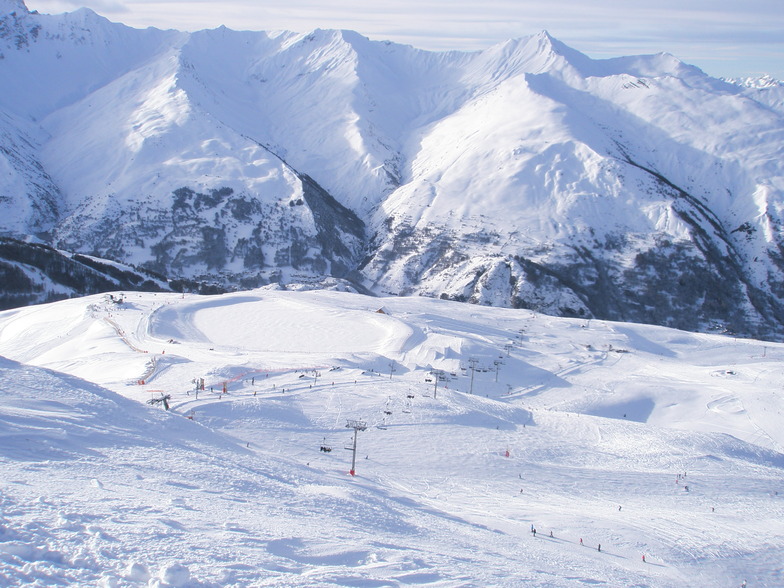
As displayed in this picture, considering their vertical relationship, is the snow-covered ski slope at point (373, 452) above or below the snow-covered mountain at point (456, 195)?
below

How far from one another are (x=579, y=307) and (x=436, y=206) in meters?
42.8

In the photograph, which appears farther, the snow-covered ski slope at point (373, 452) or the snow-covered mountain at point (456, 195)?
the snow-covered mountain at point (456, 195)

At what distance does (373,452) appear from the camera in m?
38.5

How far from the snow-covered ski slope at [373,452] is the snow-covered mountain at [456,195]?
153ft

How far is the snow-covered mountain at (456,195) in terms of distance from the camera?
130m

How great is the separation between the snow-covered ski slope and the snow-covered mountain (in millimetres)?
46647

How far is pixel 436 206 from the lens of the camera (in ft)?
493

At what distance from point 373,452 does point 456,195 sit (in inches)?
4642

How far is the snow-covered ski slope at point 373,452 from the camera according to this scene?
1636 centimetres

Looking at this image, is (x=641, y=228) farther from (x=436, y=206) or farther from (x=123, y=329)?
(x=123, y=329)

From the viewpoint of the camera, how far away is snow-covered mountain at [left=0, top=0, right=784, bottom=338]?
130125 mm

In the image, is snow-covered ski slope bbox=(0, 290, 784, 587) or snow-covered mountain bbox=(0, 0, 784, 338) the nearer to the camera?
snow-covered ski slope bbox=(0, 290, 784, 587)

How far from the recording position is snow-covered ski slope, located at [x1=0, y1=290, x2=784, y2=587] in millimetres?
16359

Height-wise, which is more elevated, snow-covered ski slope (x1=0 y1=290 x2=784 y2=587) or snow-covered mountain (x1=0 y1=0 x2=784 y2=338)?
snow-covered mountain (x1=0 y1=0 x2=784 y2=338)
